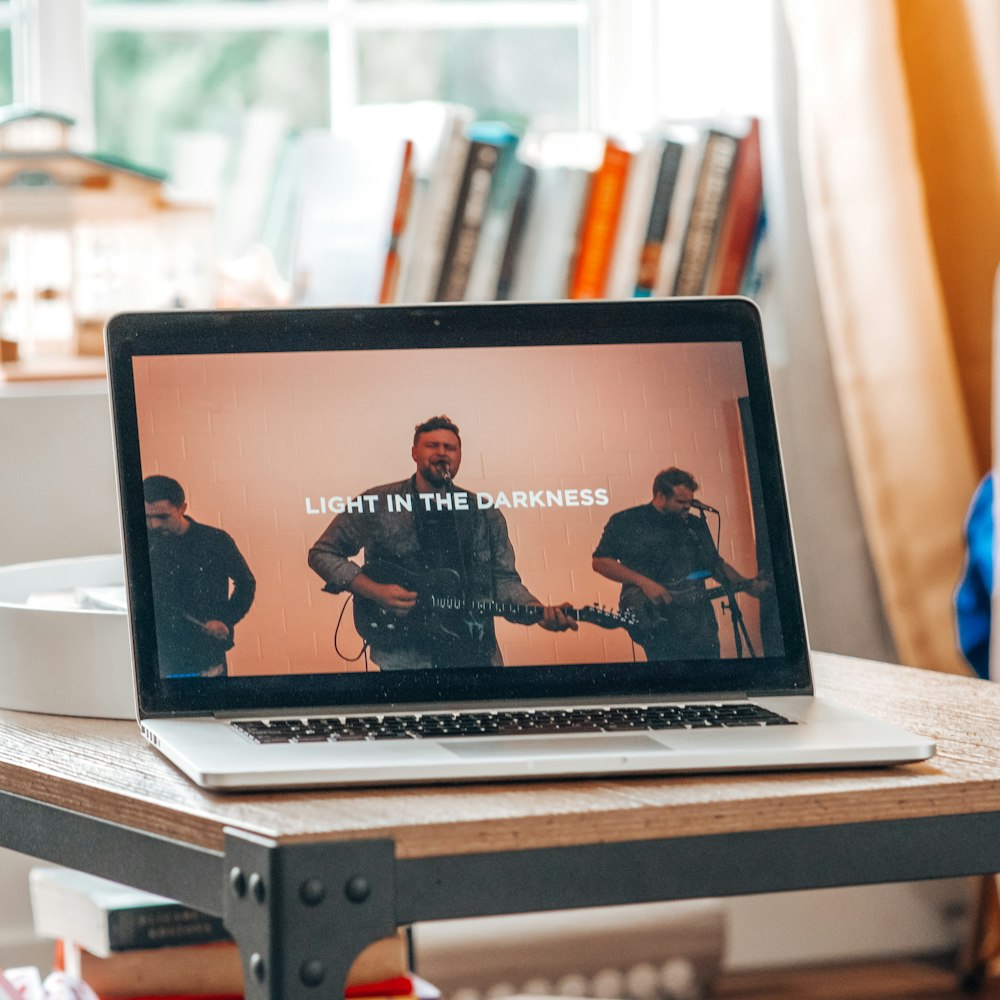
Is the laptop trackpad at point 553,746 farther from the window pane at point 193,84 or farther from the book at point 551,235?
the window pane at point 193,84

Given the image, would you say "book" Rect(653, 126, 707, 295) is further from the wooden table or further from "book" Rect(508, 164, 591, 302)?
the wooden table

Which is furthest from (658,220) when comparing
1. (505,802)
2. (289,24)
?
(505,802)

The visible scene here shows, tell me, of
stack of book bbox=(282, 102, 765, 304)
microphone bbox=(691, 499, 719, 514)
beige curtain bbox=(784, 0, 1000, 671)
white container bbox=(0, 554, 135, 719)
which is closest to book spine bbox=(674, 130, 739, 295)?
stack of book bbox=(282, 102, 765, 304)

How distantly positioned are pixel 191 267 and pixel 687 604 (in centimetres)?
107

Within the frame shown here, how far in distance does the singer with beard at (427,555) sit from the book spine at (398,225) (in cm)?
93

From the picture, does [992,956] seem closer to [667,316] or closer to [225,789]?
[667,316]

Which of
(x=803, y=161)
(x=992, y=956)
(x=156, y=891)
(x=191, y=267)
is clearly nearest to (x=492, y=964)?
(x=992, y=956)

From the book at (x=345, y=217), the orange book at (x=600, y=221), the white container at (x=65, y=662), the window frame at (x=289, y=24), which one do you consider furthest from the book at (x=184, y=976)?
the window frame at (x=289, y=24)

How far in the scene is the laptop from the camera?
67 centimetres

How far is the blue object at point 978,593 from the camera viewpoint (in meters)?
1.40

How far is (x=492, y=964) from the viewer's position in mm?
1570

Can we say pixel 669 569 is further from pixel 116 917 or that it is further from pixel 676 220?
pixel 676 220

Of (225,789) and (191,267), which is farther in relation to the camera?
(191,267)

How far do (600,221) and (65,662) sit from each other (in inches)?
43.3
